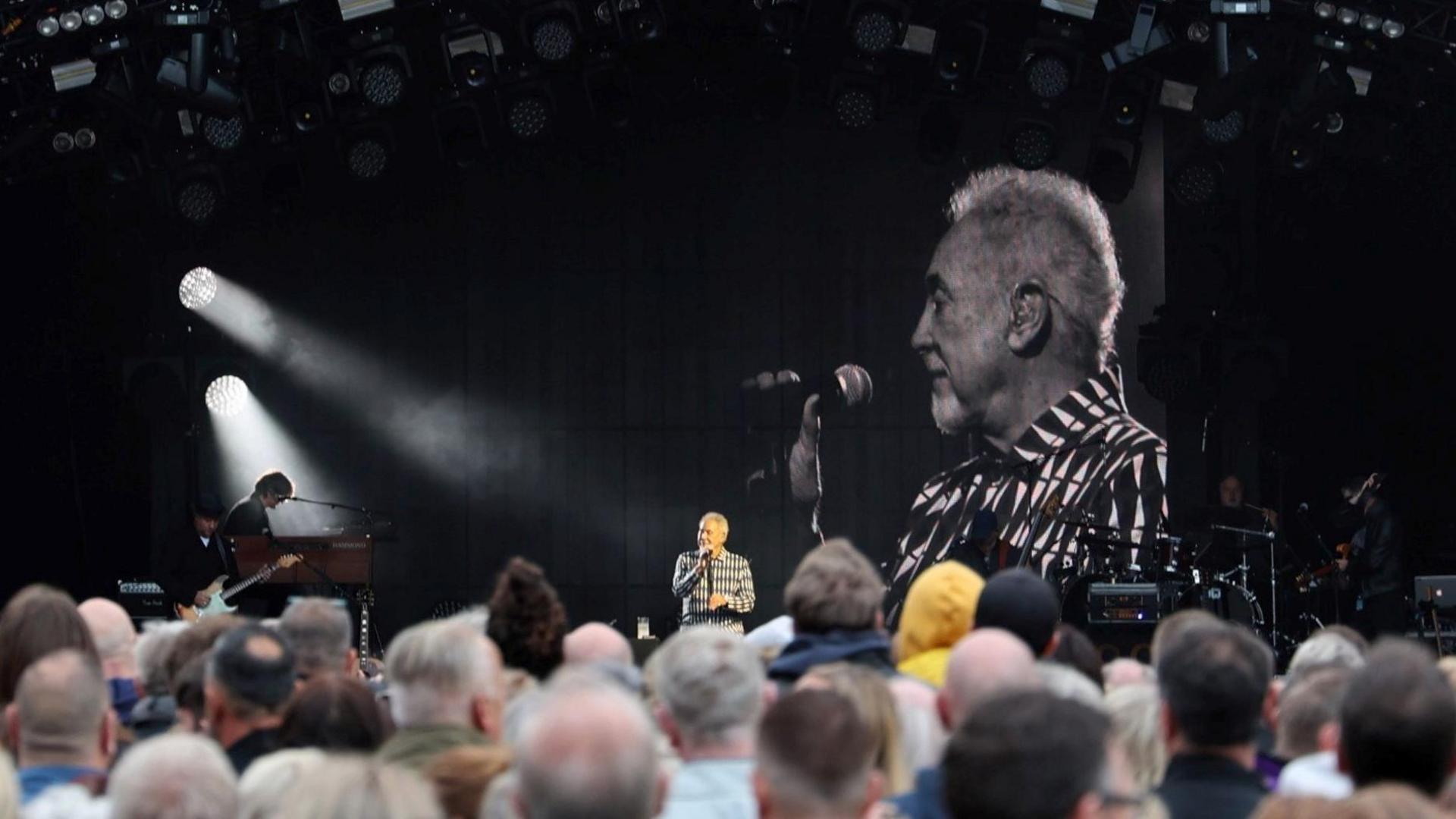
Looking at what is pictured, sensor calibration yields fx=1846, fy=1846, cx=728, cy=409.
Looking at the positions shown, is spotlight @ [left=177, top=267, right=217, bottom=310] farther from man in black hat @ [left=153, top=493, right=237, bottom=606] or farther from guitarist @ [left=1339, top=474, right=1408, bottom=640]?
guitarist @ [left=1339, top=474, right=1408, bottom=640]

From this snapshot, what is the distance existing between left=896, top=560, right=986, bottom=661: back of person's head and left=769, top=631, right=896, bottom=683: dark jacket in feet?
0.79

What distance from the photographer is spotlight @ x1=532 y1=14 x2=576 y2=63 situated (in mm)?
12750

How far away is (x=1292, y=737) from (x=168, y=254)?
38.5ft

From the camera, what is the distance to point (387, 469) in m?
14.3

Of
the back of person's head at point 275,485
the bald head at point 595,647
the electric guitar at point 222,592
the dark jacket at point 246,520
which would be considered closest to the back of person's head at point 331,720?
the bald head at point 595,647

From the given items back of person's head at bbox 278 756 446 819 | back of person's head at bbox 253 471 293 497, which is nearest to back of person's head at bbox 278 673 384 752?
back of person's head at bbox 278 756 446 819

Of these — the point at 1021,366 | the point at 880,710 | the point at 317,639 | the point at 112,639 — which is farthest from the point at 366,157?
the point at 880,710

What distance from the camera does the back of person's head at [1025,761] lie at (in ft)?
7.88

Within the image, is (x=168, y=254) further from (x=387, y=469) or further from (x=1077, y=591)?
(x=1077, y=591)

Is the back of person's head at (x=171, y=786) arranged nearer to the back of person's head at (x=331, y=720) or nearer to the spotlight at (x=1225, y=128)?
the back of person's head at (x=331, y=720)

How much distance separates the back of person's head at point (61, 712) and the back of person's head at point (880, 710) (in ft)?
4.62

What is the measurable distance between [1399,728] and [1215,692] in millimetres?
680

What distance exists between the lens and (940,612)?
4.81 metres

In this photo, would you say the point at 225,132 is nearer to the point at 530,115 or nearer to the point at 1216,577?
the point at 530,115
